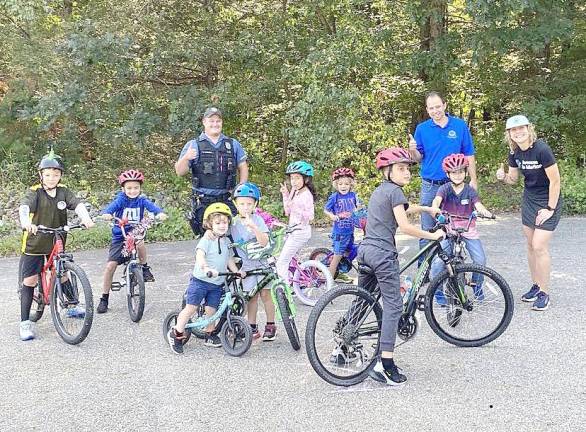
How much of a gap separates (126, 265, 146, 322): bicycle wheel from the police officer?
2.75ft

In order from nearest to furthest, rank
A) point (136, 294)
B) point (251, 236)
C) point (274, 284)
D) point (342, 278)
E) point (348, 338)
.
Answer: point (348, 338) → point (274, 284) → point (251, 236) → point (136, 294) → point (342, 278)

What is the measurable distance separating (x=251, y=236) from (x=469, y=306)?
74.0 inches

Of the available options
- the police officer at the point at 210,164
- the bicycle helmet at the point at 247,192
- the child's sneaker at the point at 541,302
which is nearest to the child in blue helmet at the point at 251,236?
the bicycle helmet at the point at 247,192

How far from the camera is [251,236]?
18.3 ft

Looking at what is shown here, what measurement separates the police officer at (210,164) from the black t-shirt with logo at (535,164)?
2.66m

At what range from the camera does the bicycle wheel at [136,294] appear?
620cm

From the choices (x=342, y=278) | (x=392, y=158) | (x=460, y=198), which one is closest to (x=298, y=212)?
(x=342, y=278)

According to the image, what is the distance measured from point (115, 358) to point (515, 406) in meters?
3.10

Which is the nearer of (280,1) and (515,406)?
(515,406)

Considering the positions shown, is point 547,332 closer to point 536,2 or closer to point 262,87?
point 536,2

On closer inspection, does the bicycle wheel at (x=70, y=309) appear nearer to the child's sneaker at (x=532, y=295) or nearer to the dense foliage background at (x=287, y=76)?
the child's sneaker at (x=532, y=295)

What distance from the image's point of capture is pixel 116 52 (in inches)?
485

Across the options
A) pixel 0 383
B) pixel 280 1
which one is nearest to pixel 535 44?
pixel 280 1

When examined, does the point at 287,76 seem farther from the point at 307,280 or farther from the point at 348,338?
Answer: the point at 348,338
